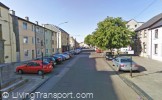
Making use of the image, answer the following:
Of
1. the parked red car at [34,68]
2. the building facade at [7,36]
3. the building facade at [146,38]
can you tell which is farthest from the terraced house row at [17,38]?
the building facade at [146,38]

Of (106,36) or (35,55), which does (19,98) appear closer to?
(106,36)

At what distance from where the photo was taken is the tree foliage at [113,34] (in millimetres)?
30609

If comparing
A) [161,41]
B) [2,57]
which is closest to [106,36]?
[161,41]

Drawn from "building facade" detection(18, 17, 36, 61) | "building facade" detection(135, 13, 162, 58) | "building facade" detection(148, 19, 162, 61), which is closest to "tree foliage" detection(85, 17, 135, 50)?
"building facade" detection(135, 13, 162, 58)

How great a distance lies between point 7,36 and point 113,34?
18441 mm

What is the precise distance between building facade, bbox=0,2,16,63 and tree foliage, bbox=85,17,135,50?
632 inches

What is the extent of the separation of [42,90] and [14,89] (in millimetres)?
1787

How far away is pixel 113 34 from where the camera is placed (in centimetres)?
3078

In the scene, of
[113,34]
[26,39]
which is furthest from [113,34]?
[26,39]

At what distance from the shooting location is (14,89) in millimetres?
10461

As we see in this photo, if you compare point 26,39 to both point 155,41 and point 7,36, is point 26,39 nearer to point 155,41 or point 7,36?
point 7,36

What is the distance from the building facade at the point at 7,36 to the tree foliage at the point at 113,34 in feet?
52.6

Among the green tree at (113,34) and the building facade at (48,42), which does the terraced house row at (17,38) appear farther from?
the green tree at (113,34)

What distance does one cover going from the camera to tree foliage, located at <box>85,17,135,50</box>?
30.6 m
